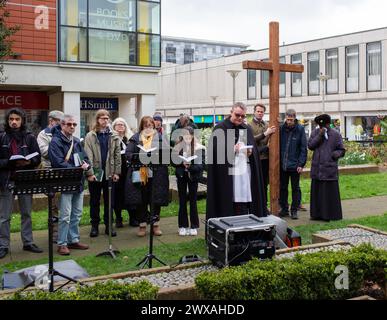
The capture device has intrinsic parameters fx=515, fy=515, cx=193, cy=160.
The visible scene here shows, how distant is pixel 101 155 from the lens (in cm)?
847

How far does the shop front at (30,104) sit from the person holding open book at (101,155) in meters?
15.5

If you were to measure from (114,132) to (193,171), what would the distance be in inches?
62.1

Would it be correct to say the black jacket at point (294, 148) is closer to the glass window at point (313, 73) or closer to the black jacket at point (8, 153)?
the black jacket at point (8, 153)

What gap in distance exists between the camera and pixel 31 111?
2427 cm

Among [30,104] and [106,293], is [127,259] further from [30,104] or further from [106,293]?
[30,104]

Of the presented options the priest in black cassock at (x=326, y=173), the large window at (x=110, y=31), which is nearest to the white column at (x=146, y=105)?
the large window at (x=110, y=31)

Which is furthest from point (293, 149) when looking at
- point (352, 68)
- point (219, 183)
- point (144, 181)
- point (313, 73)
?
point (313, 73)

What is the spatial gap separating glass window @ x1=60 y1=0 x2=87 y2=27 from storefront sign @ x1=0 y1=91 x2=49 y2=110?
4.45m

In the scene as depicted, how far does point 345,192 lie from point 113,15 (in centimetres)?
1327

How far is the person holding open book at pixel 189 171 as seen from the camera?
329 inches

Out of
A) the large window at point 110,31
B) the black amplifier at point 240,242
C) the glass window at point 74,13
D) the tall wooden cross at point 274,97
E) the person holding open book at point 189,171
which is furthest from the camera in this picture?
the large window at point 110,31

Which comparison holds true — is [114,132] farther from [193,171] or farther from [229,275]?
[229,275]

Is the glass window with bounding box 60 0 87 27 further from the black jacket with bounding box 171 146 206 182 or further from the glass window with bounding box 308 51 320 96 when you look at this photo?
the glass window with bounding box 308 51 320 96

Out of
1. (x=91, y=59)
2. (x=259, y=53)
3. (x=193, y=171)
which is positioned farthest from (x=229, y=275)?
(x=259, y=53)
